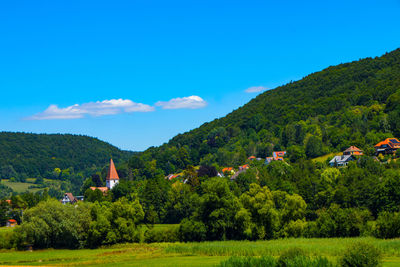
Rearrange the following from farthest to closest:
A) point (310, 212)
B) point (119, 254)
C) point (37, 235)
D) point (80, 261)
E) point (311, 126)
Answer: point (311, 126), point (310, 212), point (37, 235), point (119, 254), point (80, 261)

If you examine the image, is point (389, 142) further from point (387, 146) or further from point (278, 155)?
point (278, 155)

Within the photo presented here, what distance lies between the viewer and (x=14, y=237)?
69938mm

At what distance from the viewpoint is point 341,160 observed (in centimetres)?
13188

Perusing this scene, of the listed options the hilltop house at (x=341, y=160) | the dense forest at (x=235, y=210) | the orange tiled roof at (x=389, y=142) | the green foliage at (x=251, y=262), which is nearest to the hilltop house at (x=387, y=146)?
the orange tiled roof at (x=389, y=142)

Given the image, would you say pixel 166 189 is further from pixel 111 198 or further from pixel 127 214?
pixel 127 214

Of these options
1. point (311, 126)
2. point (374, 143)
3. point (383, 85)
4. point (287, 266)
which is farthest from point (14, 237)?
point (383, 85)

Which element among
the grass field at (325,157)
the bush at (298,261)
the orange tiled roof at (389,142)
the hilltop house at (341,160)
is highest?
the orange tiled roof at (389,142)

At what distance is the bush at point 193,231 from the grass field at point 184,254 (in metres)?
5.88

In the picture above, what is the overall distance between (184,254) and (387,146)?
94416 millimetres

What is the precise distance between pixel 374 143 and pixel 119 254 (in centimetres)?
10768

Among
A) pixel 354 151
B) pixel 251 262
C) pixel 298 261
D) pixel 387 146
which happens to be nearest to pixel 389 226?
pixel 298 261

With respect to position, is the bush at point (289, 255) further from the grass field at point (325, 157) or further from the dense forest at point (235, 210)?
the grass field at point (325, 157)

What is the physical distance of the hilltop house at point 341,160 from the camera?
12812 centimetres

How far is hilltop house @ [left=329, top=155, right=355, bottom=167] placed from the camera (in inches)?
5044
